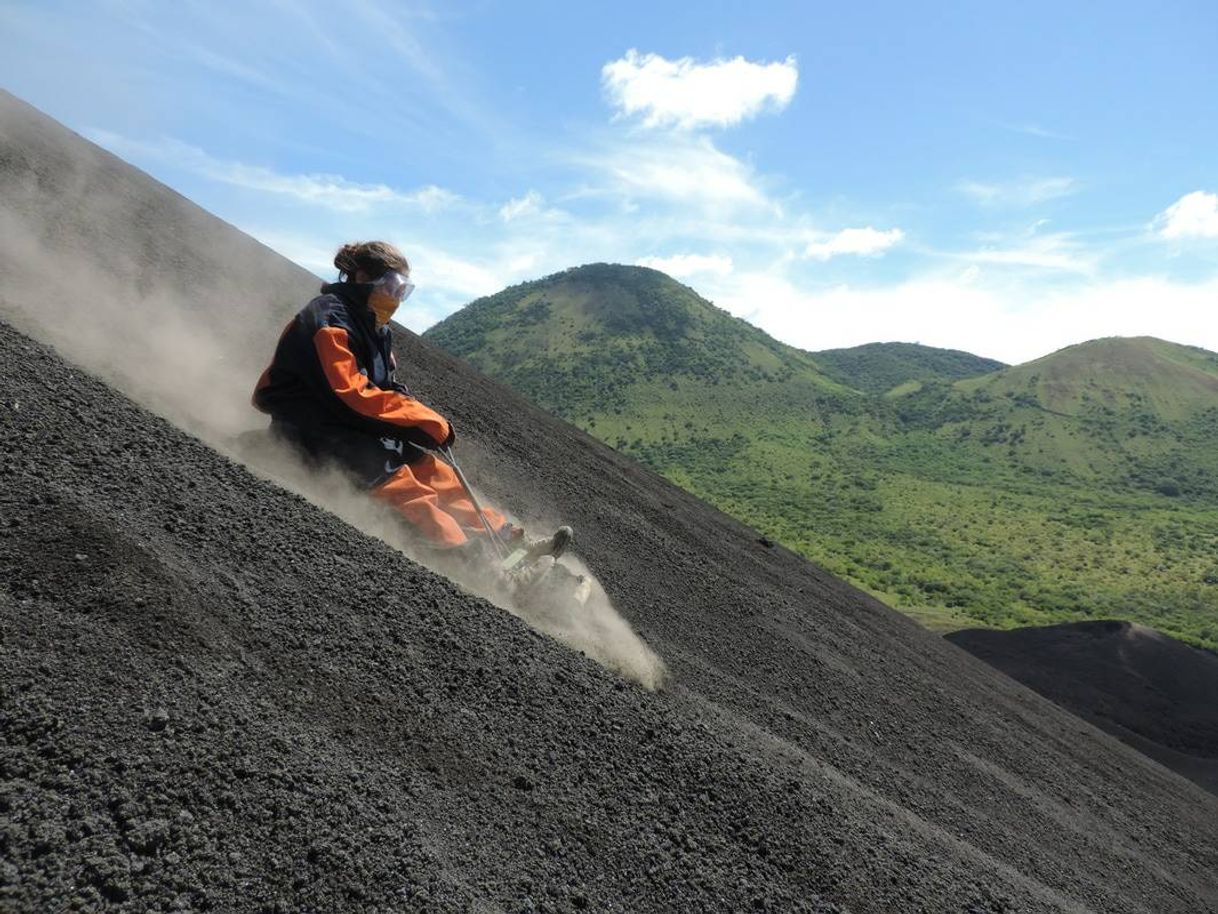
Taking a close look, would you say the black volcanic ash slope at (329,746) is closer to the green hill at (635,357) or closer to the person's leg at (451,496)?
the person's leg at (451,496)

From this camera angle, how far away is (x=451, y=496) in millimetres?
5184

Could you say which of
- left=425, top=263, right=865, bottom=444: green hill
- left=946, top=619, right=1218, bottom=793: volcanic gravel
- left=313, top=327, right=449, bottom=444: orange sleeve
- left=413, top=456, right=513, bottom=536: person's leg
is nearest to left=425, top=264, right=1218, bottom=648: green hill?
left=425, top=263, right=865, bottom=444: green hill

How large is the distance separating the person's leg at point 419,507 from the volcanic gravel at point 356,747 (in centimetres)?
53

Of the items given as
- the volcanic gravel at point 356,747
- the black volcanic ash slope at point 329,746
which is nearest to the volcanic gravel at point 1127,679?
the volcanic gravel at point 356,747

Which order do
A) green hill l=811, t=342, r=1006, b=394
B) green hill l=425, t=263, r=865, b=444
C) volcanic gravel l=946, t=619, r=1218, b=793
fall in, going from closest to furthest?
volcanic gravel l=946, t=619, r=1218, b=793, green hill l=425, t=263, r=865, b=444, green hill l=811, t=342, r=1006, b=394

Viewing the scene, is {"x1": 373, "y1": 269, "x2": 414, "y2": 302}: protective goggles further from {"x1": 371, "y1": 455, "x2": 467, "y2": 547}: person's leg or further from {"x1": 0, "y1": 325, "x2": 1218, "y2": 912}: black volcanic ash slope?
{"x1": 0, "y1": 325, "x2": 1218, "y2": 912}: black volcanic ash slope

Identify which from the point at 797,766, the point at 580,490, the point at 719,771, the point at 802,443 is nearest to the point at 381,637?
the point at 719,771

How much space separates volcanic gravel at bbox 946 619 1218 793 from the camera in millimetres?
21516

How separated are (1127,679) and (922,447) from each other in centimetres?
7864

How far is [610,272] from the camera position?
16812cm

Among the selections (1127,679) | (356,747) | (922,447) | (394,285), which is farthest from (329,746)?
(922,447)

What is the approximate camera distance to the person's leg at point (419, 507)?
16.0 feet

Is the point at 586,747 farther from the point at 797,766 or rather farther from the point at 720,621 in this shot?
the point at 720,621

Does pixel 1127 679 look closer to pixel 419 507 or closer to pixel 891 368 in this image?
pixel 419 507
